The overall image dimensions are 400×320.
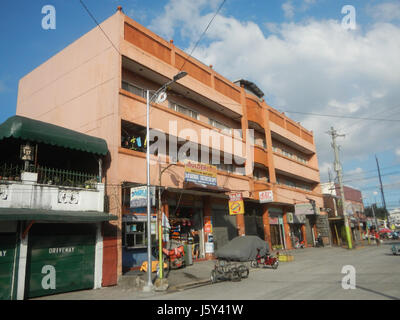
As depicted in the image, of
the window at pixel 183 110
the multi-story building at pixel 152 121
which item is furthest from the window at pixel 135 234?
the window at pixel 183 110

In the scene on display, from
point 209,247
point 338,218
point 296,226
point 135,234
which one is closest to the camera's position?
point 135,234

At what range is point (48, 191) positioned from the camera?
14000mm

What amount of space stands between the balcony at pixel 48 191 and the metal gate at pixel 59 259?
102 centimetres

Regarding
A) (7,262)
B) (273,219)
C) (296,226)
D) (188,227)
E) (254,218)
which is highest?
(254,218)

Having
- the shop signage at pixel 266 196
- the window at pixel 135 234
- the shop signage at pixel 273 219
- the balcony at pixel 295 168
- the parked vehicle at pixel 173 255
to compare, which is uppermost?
the balcony at pixel 295 168

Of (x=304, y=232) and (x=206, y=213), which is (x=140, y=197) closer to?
(x=206, y=213)

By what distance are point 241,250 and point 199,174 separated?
6.38m

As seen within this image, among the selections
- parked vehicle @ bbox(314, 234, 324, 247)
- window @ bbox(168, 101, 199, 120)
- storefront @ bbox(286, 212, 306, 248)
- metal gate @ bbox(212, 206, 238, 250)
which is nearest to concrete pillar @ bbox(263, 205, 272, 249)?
metal gate @ bbox(212, 206, 238, 250)

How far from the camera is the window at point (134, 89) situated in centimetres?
2065

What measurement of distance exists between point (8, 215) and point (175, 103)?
15.0m

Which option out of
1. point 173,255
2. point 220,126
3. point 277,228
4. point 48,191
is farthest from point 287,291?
A: point 277,228

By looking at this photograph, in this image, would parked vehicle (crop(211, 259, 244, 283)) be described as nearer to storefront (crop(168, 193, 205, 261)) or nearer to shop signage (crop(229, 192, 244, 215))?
storefront (crop(168, 193, 205, 261))

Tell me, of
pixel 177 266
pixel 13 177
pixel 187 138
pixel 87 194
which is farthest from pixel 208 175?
pixel 13 177
